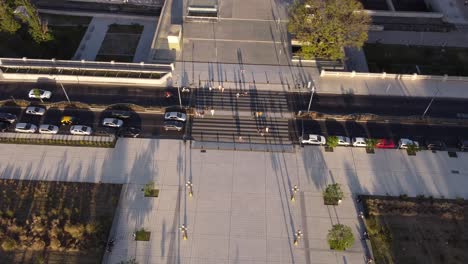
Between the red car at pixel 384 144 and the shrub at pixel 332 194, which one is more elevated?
Result: the red car at pixel 384 144

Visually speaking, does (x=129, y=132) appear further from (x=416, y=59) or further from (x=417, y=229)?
(x=416, y=59)

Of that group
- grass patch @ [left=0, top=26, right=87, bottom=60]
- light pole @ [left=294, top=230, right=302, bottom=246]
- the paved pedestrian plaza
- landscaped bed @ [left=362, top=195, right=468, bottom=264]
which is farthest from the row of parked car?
grass patch @ [left=0, top=26, right=87, bottom=60]

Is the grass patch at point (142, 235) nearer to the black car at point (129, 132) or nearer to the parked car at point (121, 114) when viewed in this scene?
the black car at point (129, 132)

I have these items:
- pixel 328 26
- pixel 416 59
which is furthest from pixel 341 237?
pixel 416 59

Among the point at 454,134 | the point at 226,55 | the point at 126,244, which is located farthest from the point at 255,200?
the point at 454,134

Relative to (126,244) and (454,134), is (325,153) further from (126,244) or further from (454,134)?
(126,244)

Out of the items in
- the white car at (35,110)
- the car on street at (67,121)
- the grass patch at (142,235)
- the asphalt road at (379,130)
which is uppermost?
the white car at (35,110)

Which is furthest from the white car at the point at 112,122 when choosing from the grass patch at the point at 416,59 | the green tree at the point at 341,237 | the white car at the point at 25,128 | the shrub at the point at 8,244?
the grass patch at the point at 416,59
